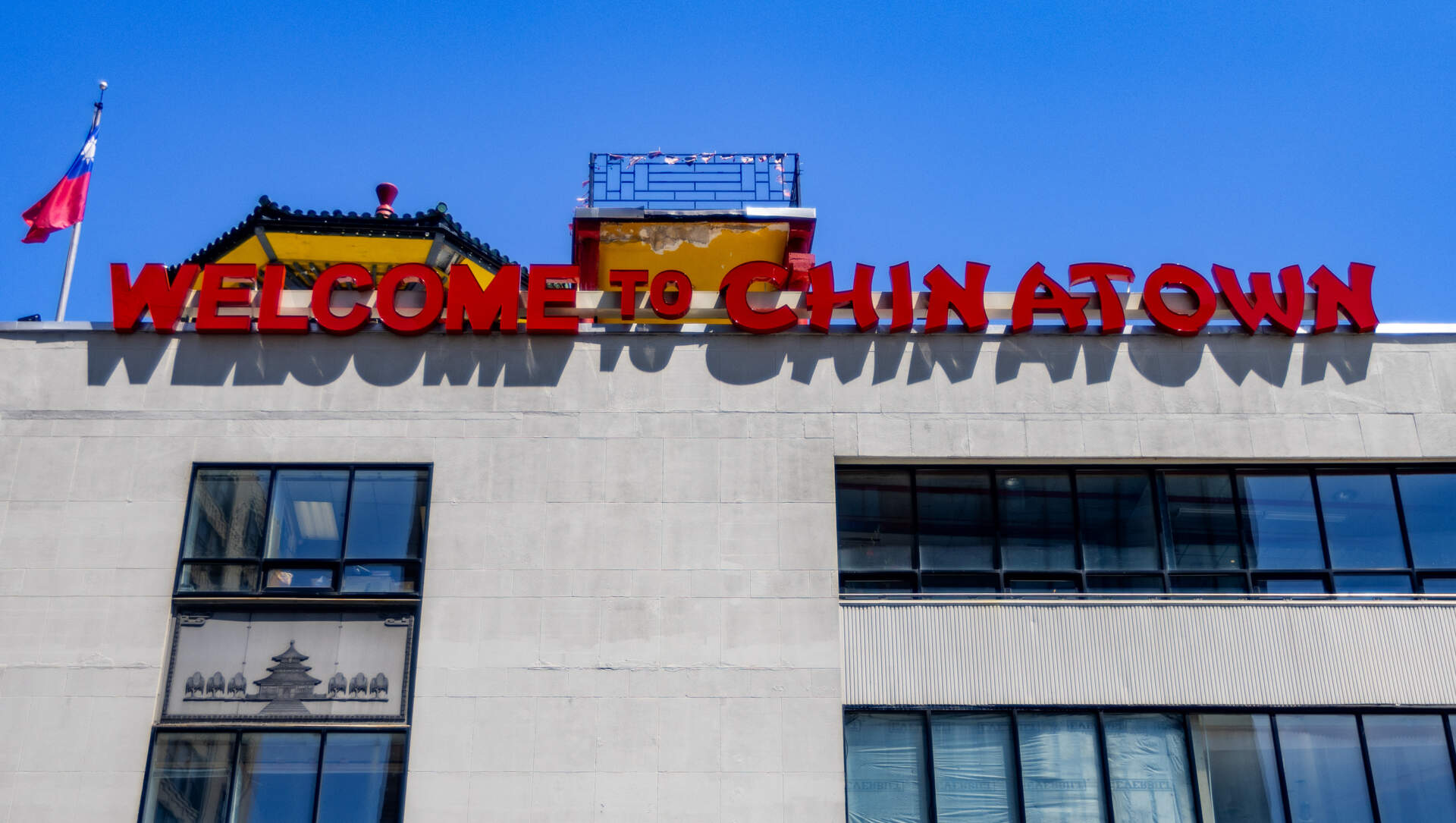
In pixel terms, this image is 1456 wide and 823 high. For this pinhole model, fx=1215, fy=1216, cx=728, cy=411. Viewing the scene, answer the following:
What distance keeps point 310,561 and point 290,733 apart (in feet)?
8.46

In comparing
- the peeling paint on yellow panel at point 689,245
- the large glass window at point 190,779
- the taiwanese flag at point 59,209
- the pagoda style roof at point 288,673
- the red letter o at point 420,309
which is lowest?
the large glass window at point 190,779

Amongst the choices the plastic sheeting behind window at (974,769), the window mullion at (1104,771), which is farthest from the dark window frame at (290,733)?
the window mullion at (1104,771)

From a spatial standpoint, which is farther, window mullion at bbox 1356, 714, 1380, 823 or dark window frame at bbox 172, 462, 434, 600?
dark window frame at bbox 172, 462, 434, 600

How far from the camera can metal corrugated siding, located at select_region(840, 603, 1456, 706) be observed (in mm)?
18359

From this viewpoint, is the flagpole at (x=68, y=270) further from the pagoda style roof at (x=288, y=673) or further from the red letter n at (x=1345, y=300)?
the red letter n at (x=1345, y=300)

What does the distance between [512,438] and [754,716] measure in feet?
19.2

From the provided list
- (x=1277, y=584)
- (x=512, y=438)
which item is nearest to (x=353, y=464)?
(x=512, y=438)

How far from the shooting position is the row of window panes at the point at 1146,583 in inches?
755

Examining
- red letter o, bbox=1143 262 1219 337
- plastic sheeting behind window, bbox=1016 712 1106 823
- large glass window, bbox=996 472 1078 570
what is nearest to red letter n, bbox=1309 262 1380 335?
red letter o, bbox=1143 262 1219 337

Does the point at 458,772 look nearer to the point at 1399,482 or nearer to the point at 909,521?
the point at 909,521

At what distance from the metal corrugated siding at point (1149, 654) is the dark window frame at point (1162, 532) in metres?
0.48

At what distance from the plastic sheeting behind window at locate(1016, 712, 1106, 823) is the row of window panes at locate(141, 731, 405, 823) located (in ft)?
30.3

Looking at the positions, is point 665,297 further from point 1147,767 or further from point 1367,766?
point 1367,766

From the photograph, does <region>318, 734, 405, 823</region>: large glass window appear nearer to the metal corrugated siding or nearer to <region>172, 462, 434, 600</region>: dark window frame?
<region>172, 462, 434, 600</region>: dark window frame
